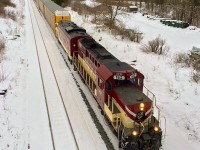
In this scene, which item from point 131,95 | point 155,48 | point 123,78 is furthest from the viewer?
point 155,48

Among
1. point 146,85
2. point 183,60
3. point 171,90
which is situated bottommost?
point 171,90

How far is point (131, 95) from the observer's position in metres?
11.7

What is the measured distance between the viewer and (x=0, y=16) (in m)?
39.8

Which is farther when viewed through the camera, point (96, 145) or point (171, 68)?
point (171, 68)

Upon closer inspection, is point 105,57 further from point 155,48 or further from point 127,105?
point 155,48

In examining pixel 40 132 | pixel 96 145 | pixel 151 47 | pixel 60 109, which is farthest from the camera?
pixel 151 47

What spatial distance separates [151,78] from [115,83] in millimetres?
7657

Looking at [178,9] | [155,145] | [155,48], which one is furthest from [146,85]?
[178,9]

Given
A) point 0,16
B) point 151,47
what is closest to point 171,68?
point 151,47

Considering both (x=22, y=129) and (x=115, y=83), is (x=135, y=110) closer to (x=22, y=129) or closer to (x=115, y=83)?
(x=115, y=83)

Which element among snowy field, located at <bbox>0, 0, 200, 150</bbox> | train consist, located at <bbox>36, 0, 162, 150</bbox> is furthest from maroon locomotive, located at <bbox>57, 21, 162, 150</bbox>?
snowy field, located at <bbox>0, 0, 200, 150</bbox>

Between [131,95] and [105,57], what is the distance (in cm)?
401

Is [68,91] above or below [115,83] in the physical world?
below

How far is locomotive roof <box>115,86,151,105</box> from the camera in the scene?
11242 millimetres
